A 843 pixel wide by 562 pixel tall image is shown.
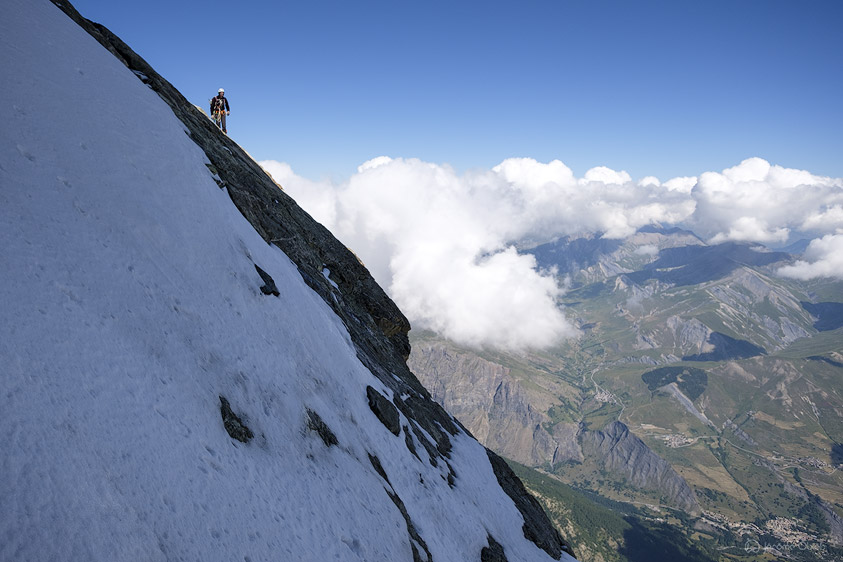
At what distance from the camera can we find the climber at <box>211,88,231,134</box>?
4563 cm

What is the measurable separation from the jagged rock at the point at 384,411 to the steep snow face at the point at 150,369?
0.75 metres

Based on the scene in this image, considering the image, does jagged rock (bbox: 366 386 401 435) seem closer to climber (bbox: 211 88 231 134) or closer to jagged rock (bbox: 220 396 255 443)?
jagged rock (bbox: 220 396 255 443)

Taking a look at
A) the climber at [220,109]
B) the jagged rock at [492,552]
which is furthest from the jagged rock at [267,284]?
the climber at [220,109]

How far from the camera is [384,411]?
25.0 meters

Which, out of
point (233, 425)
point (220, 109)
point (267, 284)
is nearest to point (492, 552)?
point (233, 425)

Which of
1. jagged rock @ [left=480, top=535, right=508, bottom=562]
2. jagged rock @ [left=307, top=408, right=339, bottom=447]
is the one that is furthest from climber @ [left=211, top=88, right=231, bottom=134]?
jagged rock @ [left=480, top=535, right=508, bottom=562]

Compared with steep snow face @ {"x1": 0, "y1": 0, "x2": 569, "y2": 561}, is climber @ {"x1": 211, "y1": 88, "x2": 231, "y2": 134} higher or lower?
higher

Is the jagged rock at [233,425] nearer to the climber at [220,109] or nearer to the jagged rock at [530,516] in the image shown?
the jagged rock at [530,516]

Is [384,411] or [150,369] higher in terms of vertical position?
[384,411]

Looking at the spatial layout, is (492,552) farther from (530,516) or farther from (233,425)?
(233,425)

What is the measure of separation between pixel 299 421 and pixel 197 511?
22.2ft

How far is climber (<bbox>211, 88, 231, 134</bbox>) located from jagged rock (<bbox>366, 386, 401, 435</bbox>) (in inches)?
1505

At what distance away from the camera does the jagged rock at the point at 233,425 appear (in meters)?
13.1

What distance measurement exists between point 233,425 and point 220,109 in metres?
44.6
